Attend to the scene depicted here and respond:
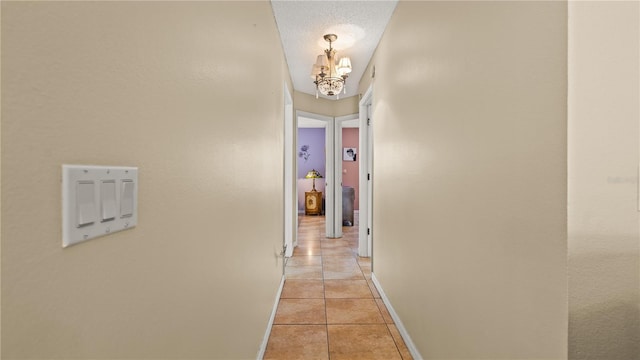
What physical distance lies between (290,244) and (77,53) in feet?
12.0

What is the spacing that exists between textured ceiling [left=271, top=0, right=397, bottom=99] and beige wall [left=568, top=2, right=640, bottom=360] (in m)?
1.71

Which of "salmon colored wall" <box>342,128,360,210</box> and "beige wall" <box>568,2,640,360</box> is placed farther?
"salmon colored wall" <box>342,128,360,210</box>

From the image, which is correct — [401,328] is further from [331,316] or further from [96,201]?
[96,201]

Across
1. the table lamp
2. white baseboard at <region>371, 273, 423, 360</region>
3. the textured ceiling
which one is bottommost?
white baseboard at <region>371, 273, 423, 360</region>

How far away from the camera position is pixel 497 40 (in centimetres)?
97

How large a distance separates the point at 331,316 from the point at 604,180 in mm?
2008

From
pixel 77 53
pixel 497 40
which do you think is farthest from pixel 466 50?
pixel 77 53

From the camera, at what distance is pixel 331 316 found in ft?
7.57

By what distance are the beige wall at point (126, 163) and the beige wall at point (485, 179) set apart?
Result: 3.16ft

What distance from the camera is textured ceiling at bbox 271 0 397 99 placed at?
86.4 inches

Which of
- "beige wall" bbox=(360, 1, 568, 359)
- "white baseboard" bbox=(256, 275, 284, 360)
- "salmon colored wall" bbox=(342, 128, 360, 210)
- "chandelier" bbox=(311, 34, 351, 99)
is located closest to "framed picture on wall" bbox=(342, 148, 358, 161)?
"salmon colored wall" bbox=(342, 128, 360, 210)

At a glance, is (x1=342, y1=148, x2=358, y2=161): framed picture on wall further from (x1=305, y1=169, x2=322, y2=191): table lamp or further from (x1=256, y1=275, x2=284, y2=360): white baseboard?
(x1=256, y1=275, x2=284, y2=360): white baseboard

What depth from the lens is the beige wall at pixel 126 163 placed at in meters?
0.37

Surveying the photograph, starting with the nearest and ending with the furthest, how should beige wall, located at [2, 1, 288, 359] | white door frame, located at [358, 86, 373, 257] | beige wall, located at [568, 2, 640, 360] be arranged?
beige wall, located at [2, 1, 288, 359] → beige wall, located at [568, 2, 640, 360] → white door frame, located at [358, 86, 373, 257]
